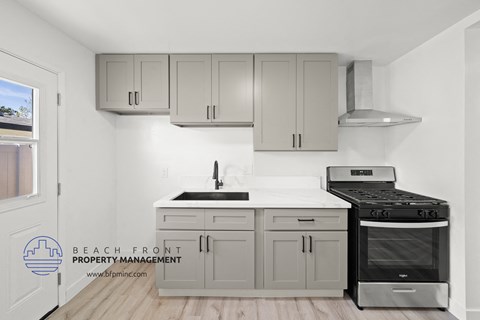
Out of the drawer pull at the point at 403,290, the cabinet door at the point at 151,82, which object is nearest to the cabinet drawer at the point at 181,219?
the cabinet door at the point at 151,82

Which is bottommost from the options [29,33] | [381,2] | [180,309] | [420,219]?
[180,309]

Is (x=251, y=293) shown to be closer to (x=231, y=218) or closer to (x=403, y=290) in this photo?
(x=231, y=218)

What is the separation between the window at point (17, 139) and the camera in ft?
5.85

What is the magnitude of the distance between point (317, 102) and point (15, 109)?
2.49 meters

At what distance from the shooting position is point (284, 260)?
237cm

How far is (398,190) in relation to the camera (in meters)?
2.85

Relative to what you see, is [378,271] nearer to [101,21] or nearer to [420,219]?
[420,219]

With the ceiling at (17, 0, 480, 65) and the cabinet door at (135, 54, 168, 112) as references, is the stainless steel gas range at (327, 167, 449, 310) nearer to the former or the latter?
the ceiling at (17, 0, 480, 65)

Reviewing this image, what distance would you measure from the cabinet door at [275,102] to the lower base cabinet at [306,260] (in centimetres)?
91

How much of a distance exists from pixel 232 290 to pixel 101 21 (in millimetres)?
2465

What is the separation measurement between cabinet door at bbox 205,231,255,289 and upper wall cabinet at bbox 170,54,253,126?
3.72ft

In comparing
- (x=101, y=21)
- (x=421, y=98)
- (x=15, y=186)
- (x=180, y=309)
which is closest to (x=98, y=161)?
(x=15, y=186)

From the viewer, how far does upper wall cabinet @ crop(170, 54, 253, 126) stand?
274 centimetres

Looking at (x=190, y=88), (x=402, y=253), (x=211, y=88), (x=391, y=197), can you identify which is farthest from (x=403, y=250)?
(x=190, y=88)
